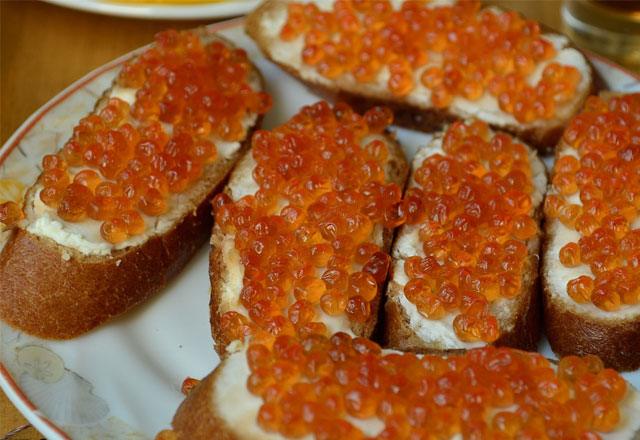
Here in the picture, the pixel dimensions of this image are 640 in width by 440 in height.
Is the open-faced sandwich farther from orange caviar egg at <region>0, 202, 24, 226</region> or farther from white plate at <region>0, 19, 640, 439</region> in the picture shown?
orange caviar egg at <region>0, 202, 24, 226</region>

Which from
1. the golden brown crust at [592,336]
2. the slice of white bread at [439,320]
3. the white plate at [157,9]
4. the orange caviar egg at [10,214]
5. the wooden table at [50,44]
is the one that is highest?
the white plate at [157,9]

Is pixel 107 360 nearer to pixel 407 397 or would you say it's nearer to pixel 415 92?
pixel 407 397

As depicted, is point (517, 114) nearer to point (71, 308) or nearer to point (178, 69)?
point (178, 69)

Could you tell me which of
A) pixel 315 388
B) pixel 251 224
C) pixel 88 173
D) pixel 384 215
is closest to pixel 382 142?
pixel 384 215

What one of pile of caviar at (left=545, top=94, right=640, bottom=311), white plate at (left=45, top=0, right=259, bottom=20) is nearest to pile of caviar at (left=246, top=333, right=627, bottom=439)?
pile of caviar at (left=545, top=94, right=640, bottom=311)

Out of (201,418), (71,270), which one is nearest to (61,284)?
(71,270)

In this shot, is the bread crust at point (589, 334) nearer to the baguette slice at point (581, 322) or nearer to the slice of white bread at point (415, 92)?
the baguette slice at point (581, 322)

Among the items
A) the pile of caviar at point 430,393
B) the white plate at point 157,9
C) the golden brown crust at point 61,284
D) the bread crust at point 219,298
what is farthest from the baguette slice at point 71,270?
the white plate at point 157,9

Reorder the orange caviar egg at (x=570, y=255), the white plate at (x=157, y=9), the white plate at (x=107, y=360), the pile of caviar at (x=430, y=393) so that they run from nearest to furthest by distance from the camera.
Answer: the pile of caviar at (x=430, y=393) < the white plate at (x=107, y=360) < the orange caviar egg at (x=570, y=255) < the white plate at (x=157, y=9)
